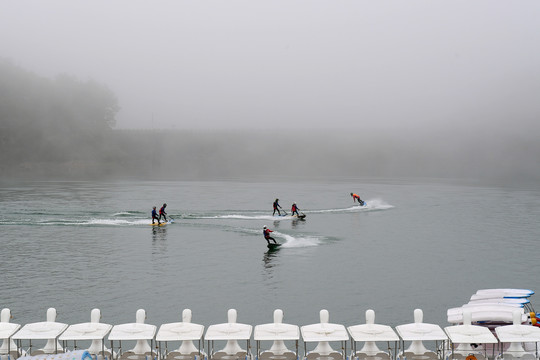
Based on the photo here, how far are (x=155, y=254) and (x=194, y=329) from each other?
38293 mm

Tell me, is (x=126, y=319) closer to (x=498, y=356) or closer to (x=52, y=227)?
(x=498, y=356)

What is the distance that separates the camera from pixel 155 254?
2247 inches

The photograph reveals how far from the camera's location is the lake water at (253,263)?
125ft

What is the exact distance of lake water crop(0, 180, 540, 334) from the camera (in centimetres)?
3809

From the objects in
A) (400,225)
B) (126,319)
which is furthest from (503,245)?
(126,319)

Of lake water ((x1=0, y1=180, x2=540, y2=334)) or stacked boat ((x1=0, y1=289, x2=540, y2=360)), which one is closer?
stacked boat ((x1=0, y1=289, x2=540, y2=360))

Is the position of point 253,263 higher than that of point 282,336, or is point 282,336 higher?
point 282,336

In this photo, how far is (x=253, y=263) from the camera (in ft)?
172

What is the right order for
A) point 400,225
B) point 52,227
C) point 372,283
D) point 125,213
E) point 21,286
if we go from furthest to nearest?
point 125,213
point 400,225
point 52,227
point 372,283
point 21,286

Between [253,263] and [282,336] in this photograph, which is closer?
[282,336]

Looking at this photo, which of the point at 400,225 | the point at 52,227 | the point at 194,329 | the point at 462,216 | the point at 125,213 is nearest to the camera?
the point at 194,329

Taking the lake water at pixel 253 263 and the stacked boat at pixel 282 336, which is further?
the lake water at pixel 253 263

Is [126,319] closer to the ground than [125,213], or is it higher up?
closer to the ground

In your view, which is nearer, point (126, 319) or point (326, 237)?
point (126, 319)
